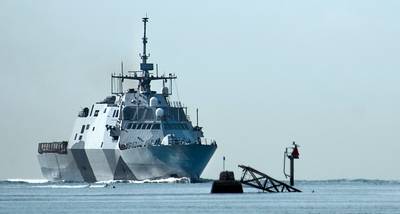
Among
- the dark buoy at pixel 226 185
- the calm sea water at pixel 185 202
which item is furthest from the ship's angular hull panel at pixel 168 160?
the dark buoy at pixel 226 185

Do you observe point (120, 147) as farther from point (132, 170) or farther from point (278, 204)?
point (278, 204)

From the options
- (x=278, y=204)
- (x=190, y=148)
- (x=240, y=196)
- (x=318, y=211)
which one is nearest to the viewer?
(x=318, y=211)

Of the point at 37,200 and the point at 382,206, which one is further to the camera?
the point at 37,200

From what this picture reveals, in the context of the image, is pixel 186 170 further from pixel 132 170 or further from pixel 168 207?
pixel 168 207

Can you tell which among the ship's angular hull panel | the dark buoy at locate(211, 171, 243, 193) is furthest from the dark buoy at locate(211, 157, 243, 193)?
the ship's angular hull panel

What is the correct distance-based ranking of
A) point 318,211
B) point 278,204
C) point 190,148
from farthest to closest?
1. point 190,148
2. point 278,204
3. point 318,211

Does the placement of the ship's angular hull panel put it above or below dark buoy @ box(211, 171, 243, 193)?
above

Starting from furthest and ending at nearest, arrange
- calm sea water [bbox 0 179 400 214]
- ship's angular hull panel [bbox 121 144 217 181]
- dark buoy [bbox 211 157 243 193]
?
ship's angular hull panel [bbox 121 144 217 181], dark buoy [bbox 211 157 243 193], calm sea water [bbox 0 179 400 214]

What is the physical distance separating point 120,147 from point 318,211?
2799 inches

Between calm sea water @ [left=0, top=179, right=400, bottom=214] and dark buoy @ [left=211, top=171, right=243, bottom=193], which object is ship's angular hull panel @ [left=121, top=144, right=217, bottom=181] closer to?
calm sea water @ [left=0, top=179, right=400, bottom=214]

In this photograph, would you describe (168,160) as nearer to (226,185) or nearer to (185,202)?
(226,185)

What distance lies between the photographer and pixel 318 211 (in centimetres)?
13038

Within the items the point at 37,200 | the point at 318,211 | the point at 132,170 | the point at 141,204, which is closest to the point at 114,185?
the point at 132,170

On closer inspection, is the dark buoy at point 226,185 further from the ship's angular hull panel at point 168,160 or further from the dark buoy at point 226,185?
the ship's angular hull panel at point 168,160
